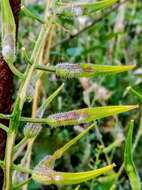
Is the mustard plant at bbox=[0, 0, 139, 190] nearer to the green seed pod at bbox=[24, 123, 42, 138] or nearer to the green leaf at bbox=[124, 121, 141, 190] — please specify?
the green seed pod at bbox=[24, 123, 42, 138]

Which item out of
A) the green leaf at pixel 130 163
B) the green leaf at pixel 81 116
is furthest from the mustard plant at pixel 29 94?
the green leaf at pixel 130 163

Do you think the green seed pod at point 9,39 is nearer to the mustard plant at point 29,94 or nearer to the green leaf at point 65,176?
the mustard plant at point 29,94

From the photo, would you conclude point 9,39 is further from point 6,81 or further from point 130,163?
point 130,163

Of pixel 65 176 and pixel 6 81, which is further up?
pixel 6 81

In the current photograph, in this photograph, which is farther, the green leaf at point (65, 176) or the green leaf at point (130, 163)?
the green leaf at point (130, 163)

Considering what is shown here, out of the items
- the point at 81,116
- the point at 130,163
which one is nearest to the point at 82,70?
the point at 81,116

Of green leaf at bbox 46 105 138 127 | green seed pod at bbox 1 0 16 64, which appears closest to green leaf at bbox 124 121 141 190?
green leaf at bbox 46 105 138 127
